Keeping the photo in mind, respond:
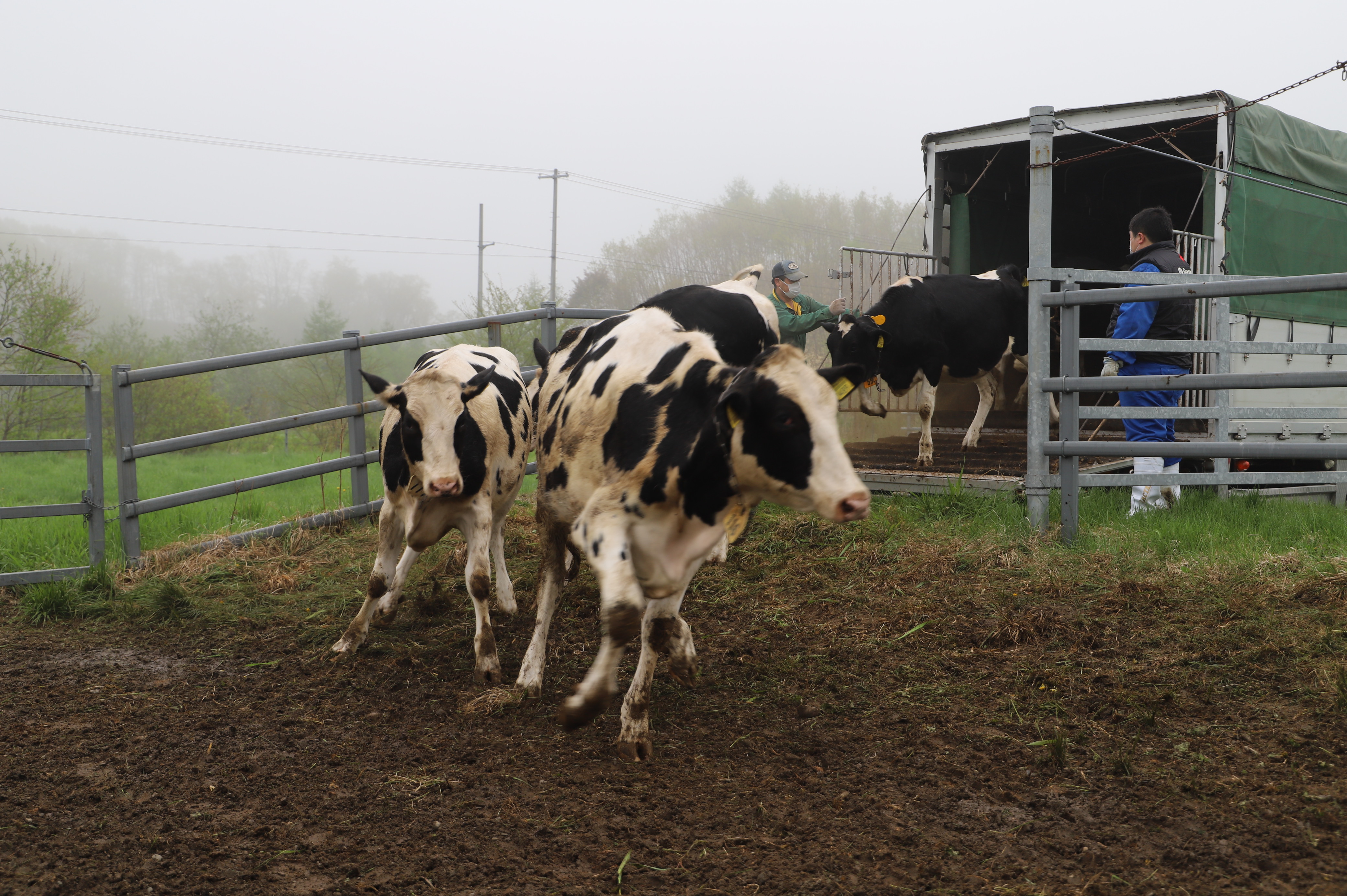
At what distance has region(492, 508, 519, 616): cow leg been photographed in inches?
229

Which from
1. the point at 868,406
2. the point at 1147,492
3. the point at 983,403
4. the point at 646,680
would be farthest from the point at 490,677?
the point at 983,403

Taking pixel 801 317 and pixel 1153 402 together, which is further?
pixel 801 317

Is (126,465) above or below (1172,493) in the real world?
above

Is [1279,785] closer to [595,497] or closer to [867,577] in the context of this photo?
[595,497]

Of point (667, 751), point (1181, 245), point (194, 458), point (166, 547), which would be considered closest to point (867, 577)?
point (667, 751)

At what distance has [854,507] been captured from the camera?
9.86 feet

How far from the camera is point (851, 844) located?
2.87m

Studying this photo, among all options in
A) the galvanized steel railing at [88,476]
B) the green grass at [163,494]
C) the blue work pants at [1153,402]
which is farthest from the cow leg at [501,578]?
the blue work pants at [1153,402]

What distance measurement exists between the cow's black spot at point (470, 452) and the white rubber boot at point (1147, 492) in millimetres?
4398

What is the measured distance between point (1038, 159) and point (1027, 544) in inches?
98.2

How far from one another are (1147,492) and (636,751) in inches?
195

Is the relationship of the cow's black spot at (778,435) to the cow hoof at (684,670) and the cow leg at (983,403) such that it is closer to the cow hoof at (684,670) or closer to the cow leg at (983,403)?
the cow hoof at (684,670)

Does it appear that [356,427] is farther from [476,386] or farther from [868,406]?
[868,406]

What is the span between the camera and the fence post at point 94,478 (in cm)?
652
